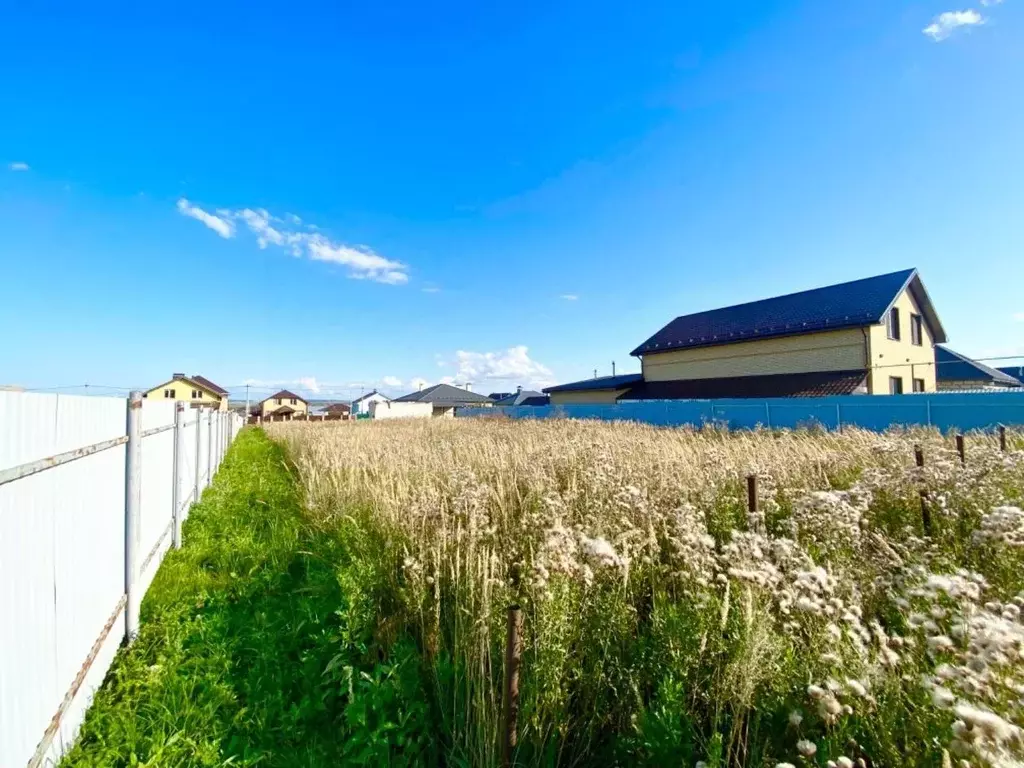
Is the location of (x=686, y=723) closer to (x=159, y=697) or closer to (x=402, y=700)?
(x=402, y=700)

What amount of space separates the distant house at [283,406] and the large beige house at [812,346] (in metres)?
49.3

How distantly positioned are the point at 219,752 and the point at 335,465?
15.2 feet

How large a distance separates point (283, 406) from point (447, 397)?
23132 millimetres

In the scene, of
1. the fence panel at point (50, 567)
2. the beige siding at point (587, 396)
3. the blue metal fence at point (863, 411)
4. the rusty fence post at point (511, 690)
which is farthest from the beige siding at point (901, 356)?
the fence panel at point (50, 567)

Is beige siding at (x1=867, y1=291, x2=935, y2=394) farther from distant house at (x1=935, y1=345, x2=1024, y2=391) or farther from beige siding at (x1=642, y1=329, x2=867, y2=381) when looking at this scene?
distant house at (x1=935, y1=345, x2=1024, y2=391)

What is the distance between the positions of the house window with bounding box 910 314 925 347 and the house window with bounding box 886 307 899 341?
2.06 m

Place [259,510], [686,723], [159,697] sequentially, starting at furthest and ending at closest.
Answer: [259,510], [159,697], [686,723]

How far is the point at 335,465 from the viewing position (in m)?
6.56

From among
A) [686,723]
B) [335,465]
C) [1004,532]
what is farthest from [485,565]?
[335,465]

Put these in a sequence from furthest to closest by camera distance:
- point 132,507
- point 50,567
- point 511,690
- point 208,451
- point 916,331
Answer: point 916,331
point 208,451
point 132,507
point 50,567
point 511,690

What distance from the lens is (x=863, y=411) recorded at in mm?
12445

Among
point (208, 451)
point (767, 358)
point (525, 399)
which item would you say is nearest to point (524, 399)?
point (525, 399)

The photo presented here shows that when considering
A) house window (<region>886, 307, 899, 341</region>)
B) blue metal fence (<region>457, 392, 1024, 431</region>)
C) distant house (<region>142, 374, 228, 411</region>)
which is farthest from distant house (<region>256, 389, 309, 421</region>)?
house window (<region>886, 307, 899, 341</region>)

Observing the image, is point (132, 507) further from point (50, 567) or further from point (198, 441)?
point (198, 441)
